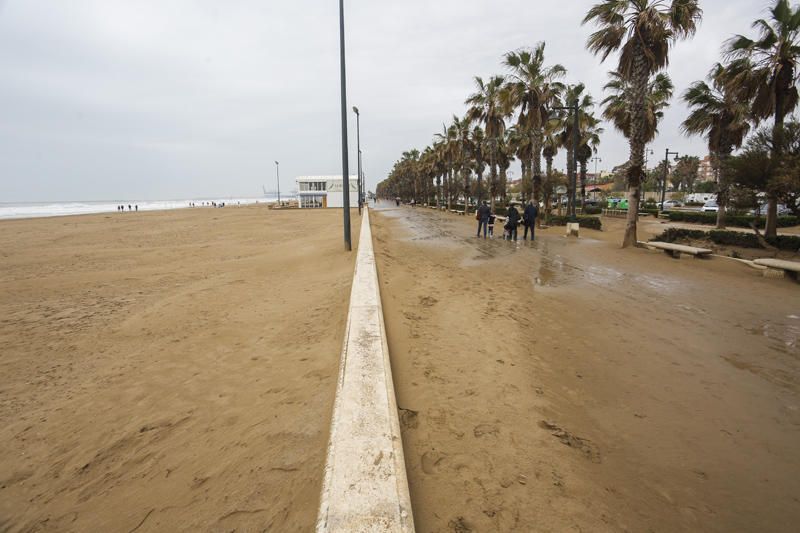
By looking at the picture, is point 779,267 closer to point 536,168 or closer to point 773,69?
point 773,69

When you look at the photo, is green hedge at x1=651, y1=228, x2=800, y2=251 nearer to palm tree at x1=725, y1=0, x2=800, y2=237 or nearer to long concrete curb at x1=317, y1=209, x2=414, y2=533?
palm tree at x1=725, y1=0, x2=800, y2=237

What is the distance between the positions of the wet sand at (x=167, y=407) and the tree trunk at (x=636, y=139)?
12.4 m

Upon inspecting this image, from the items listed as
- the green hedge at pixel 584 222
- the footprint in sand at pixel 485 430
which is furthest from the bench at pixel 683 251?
the footprint in sand at pixel 485 430

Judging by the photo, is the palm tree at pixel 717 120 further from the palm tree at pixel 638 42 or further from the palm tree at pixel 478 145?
the palm tree at pixel 478 145

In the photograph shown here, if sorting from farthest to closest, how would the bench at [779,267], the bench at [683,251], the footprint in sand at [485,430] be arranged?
the bench at [683,251], the bench at [779,267], the footprint in sand at [485,430]

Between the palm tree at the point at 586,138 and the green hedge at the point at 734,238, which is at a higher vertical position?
the palm tree at the point at 586,138

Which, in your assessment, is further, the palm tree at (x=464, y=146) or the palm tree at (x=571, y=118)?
the palm tree at (x=464, y=146)

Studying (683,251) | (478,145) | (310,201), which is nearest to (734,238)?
(683,251)

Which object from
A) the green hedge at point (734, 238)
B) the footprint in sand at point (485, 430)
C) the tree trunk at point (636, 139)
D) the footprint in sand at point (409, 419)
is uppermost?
the tree trunk at point (636, 139)

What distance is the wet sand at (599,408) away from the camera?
90.9 inches

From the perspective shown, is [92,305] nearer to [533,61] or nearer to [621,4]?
[621,4]

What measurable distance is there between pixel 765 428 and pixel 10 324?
10.5 meters

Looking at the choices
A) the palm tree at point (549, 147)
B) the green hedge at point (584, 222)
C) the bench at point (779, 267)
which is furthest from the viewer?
the palm tree at point (549, 147)

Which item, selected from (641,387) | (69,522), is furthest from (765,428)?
(69,522)
